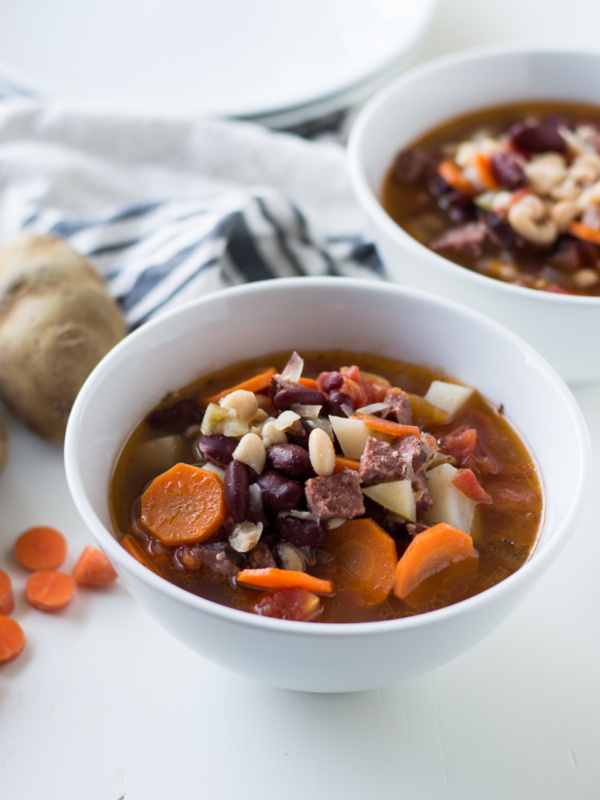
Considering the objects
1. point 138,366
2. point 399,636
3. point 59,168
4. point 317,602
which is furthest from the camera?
point 59,168

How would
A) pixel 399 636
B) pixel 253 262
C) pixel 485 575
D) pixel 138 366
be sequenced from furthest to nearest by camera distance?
pixel 253 262, pixel 138 366, pixel 485 575, pixel 399 636

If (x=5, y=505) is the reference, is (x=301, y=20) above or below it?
above

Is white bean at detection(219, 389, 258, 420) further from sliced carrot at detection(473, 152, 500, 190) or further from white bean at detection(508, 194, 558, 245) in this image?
sliced carrot at detection(473, 152, 500, 190)

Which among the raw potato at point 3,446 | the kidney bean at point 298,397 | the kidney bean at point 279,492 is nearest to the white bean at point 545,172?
the kidney bean at point 298,397

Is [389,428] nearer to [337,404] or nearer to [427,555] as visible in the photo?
[337,404]

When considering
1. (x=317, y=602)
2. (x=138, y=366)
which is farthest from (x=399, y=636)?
(x=138, y=366)

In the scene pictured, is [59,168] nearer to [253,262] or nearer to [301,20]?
[253,262]
